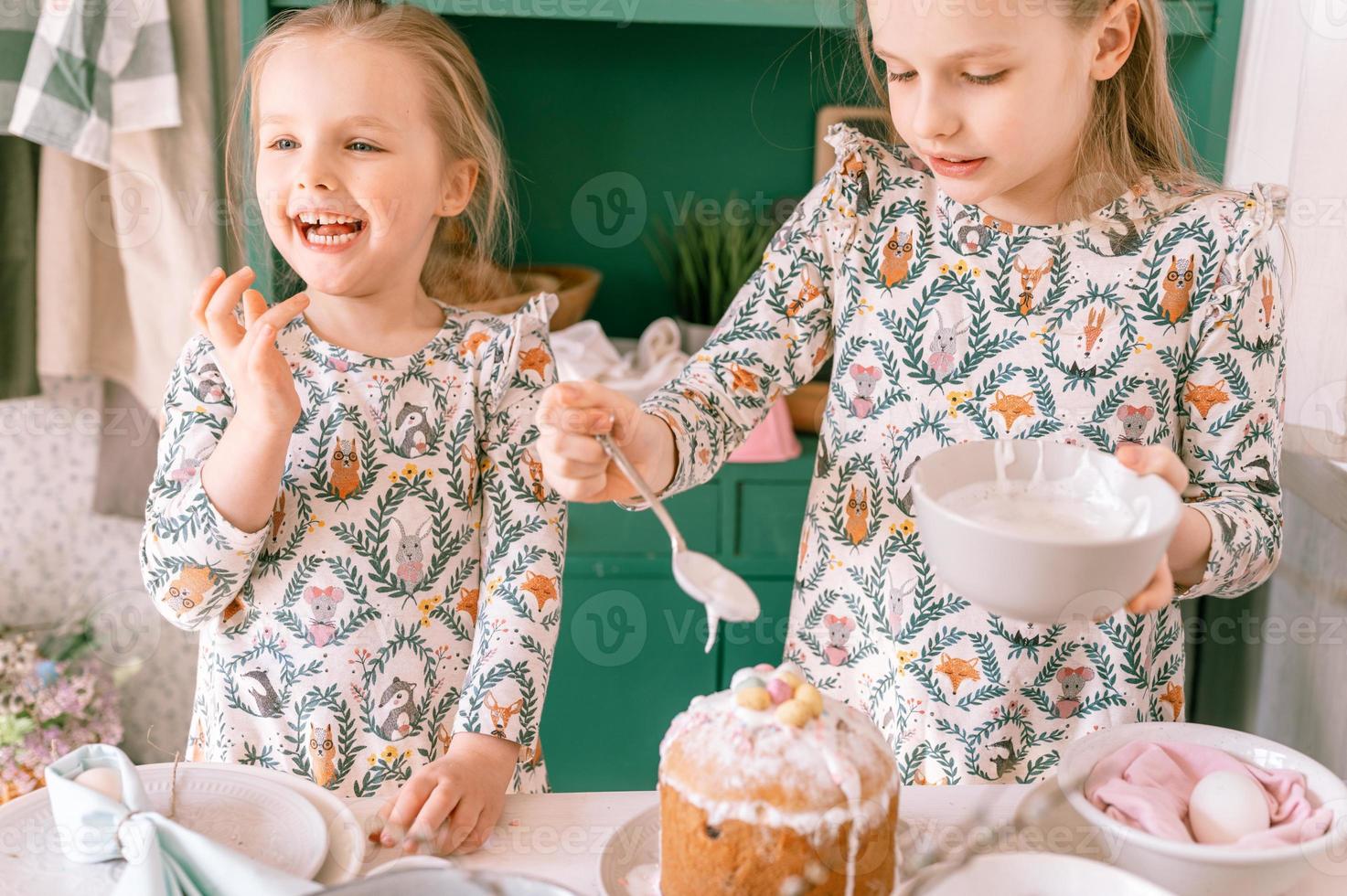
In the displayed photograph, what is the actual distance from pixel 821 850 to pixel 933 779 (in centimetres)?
45

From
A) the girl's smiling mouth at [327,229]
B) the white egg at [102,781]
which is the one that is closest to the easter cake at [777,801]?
the white egg at [102,781]

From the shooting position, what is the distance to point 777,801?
61cm

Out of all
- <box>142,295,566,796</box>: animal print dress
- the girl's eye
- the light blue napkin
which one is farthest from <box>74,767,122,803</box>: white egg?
the girl's eye

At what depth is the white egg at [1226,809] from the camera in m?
0.68

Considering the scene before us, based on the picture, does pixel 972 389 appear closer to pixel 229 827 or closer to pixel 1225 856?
pixel 1225 856

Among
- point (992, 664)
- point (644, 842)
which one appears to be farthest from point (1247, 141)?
point (644, 842)

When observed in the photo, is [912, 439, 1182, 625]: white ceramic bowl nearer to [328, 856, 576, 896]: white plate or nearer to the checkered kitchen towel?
[328, 856, 576, 896]: white plate

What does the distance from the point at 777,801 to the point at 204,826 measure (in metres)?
0.36

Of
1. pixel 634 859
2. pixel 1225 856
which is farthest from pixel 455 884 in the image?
pixel 1225 856

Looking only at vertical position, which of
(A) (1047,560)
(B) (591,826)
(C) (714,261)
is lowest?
(B) (591,826)

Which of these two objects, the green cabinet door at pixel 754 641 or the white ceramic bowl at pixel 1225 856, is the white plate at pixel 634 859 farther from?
the green cabinet door at pixel 754 641

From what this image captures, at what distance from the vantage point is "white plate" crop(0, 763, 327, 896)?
0.68 meters

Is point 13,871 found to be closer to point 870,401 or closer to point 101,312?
point 870,401

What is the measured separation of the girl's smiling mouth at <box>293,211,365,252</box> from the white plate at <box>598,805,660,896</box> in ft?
1.67
